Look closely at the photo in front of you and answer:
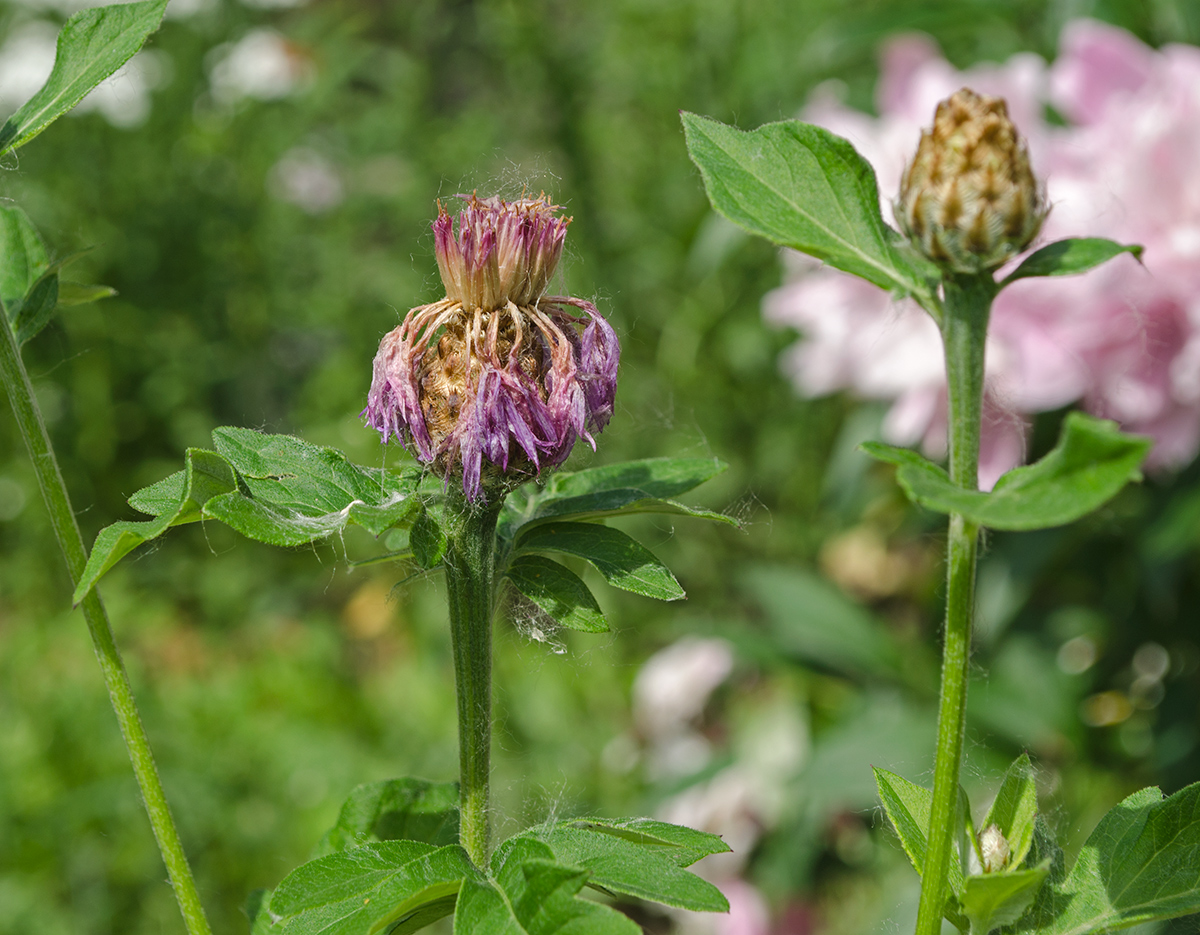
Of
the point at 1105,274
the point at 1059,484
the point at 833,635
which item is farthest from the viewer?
the point at 833,635

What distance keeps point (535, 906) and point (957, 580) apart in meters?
0.14

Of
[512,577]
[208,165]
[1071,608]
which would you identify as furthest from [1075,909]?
[208,165]

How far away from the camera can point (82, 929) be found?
161 centimetres

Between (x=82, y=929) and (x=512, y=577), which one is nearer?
(x=512, y=577)

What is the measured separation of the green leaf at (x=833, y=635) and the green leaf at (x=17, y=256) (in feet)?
3.66

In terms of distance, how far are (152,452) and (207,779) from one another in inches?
52.2

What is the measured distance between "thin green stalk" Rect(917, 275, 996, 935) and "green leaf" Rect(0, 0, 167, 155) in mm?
265

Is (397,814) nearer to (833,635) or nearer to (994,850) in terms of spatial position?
(994,850)

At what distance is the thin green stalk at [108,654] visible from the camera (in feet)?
1.14

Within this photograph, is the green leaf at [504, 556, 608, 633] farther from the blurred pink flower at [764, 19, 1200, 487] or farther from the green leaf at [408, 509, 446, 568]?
the blurred pink flower at [764, 19, 1200, 487]

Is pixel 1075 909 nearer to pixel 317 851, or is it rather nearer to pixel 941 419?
pixel 317 851

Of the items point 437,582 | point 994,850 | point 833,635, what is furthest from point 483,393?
point 833,635

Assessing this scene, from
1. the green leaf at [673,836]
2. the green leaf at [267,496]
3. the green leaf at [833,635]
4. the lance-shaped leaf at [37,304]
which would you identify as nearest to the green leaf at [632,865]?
the green leaf at [673,836]

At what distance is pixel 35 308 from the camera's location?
0.40 metres
